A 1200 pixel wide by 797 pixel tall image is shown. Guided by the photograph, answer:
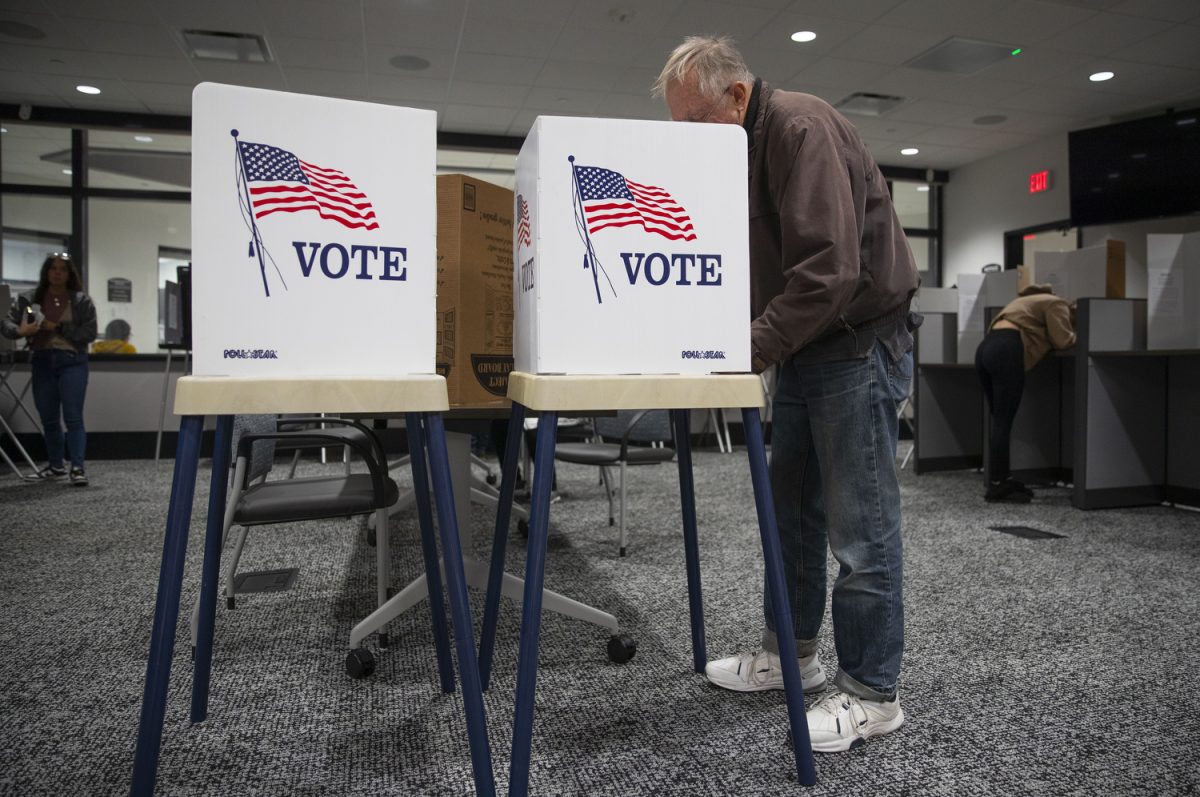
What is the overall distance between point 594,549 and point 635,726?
1.48 meters

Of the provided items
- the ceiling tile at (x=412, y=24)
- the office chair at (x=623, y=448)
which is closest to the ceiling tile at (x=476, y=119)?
the ceiling tile at (x=412, y=24)

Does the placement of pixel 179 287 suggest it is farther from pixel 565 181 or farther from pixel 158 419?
pixel 565 181

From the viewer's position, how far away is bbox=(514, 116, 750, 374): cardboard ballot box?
111cm

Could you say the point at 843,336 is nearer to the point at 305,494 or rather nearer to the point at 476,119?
the point at 305,494

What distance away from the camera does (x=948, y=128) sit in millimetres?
6898

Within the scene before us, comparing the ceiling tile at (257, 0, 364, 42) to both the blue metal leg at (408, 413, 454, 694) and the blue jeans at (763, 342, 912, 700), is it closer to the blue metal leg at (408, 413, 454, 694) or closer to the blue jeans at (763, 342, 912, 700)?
the blue metal leg at (408, 413, 454, 694)

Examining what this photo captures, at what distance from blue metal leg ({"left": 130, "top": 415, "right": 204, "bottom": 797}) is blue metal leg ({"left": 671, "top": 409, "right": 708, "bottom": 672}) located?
92 centimetres

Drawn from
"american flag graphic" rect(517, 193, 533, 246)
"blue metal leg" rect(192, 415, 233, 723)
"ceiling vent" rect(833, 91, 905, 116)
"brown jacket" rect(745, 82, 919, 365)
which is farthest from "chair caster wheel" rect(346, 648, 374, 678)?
"ceiling vent" rect(833, 91, 905, 116)

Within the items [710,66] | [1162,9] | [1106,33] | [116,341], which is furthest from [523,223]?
[116,341]

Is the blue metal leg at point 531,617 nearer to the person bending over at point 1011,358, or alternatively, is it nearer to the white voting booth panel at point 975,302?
the person bending over at point 1011,358

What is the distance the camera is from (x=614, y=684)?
1.62 meters

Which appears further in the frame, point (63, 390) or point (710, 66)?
point (63, 390)

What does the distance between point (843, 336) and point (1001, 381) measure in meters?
3.10

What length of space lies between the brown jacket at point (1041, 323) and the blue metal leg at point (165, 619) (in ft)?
13.2
